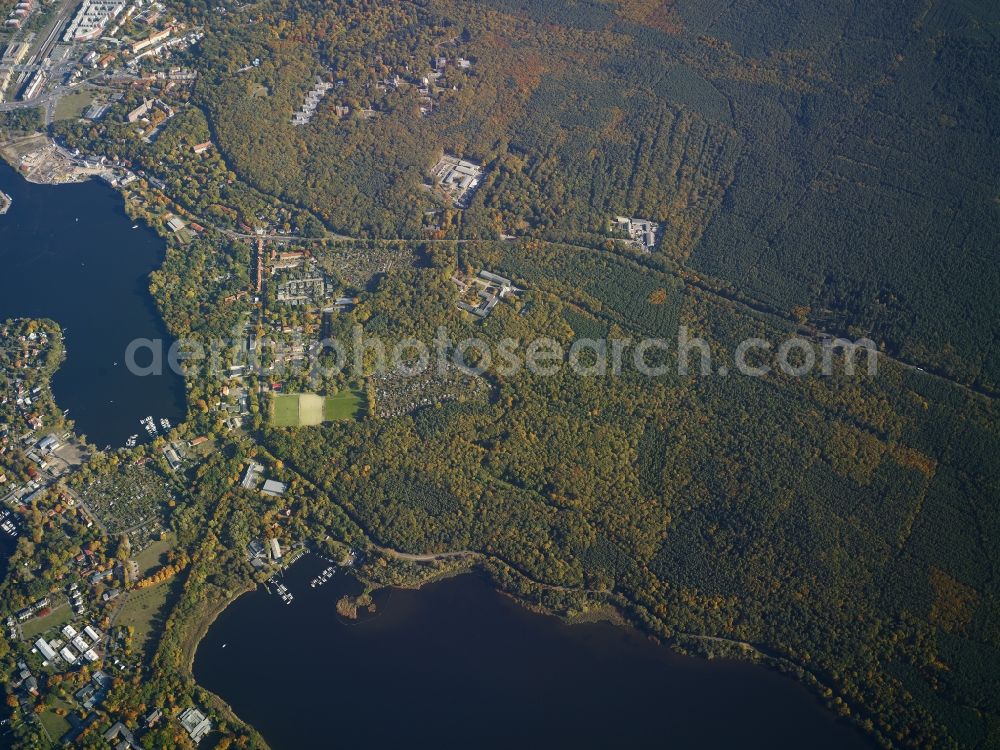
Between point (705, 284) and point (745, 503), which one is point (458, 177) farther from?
point (745, 503)

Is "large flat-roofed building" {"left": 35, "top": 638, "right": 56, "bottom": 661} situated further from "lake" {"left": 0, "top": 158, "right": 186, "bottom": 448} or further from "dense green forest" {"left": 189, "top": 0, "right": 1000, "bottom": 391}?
"dense green forest" {"left": 189, "top": 0, "right": 1000, "bottom": 391}

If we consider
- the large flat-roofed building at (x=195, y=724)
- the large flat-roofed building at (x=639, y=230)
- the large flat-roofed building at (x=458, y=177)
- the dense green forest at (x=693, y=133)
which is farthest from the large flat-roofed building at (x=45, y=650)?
the large flat-roofed building at (x=639, y=230)

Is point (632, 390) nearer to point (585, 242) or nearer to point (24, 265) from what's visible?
point (585, 242)

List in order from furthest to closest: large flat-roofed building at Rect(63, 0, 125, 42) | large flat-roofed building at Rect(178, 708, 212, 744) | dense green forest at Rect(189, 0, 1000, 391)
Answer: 1. large flat-roofed building at Rect(63, 0, 125, 42)
2. dense green forest at Rect(189, 0, 1000, 391)
3. large flat-roofed building at Rect(178, 708, 212, 744)

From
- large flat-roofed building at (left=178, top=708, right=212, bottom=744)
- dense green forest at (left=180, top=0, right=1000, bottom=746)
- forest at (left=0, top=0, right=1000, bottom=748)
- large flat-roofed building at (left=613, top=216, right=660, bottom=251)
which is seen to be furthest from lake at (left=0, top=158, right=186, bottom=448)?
large flat-roofed building at (left=613, top=216, right=660, bottom=251)

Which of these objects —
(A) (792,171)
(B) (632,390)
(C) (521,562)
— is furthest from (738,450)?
(A) (792,171)

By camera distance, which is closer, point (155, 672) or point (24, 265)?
point (155, 672)

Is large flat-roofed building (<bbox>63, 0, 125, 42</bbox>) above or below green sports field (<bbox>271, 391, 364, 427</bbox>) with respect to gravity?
above
